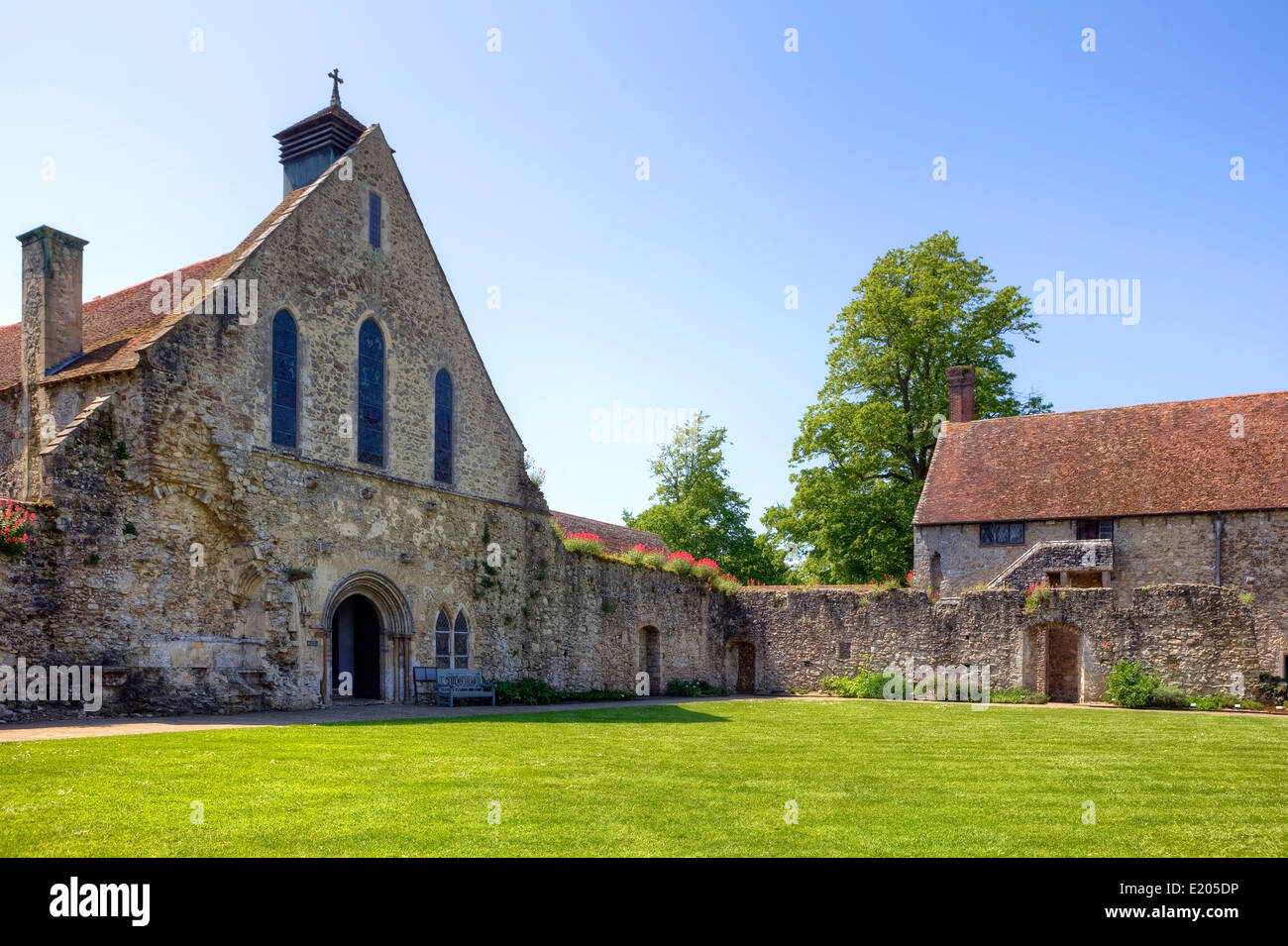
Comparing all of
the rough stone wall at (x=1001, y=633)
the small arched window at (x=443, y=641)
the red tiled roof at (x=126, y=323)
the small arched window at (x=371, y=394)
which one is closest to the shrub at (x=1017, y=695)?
the rough stone wall at (x=1001, y=633)

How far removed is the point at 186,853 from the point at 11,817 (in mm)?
1822

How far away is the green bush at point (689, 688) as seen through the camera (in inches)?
1106

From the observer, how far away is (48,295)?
699 inches

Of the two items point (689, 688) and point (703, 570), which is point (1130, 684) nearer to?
point (689, 688)

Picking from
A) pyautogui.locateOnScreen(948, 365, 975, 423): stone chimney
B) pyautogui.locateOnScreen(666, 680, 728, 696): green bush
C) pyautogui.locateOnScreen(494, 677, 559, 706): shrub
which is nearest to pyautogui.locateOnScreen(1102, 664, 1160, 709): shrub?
pyautogui.locateOnScreen(666, 680, 728, 696): green bush

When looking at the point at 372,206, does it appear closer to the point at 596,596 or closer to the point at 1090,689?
the point at 596,596

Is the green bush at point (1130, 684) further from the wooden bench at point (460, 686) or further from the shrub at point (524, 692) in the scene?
the wooden bench at point (460, 686)

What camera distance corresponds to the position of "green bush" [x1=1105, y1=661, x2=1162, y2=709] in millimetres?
23875

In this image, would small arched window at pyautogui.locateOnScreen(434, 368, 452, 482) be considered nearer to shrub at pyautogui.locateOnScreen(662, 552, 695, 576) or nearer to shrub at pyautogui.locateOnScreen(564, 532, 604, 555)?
shrub at pyautogui.locateOnScreen(564, 532, 604, 555)

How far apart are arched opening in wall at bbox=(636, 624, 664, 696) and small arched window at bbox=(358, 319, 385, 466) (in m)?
10.1

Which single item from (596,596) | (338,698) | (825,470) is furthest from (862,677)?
(338,698)

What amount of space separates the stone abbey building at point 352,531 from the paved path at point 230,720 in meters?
0.95

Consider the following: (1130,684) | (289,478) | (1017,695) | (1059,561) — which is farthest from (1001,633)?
(289,478)

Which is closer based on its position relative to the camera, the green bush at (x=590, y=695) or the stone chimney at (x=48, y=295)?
the stone chimney at (x=48, y=295)
